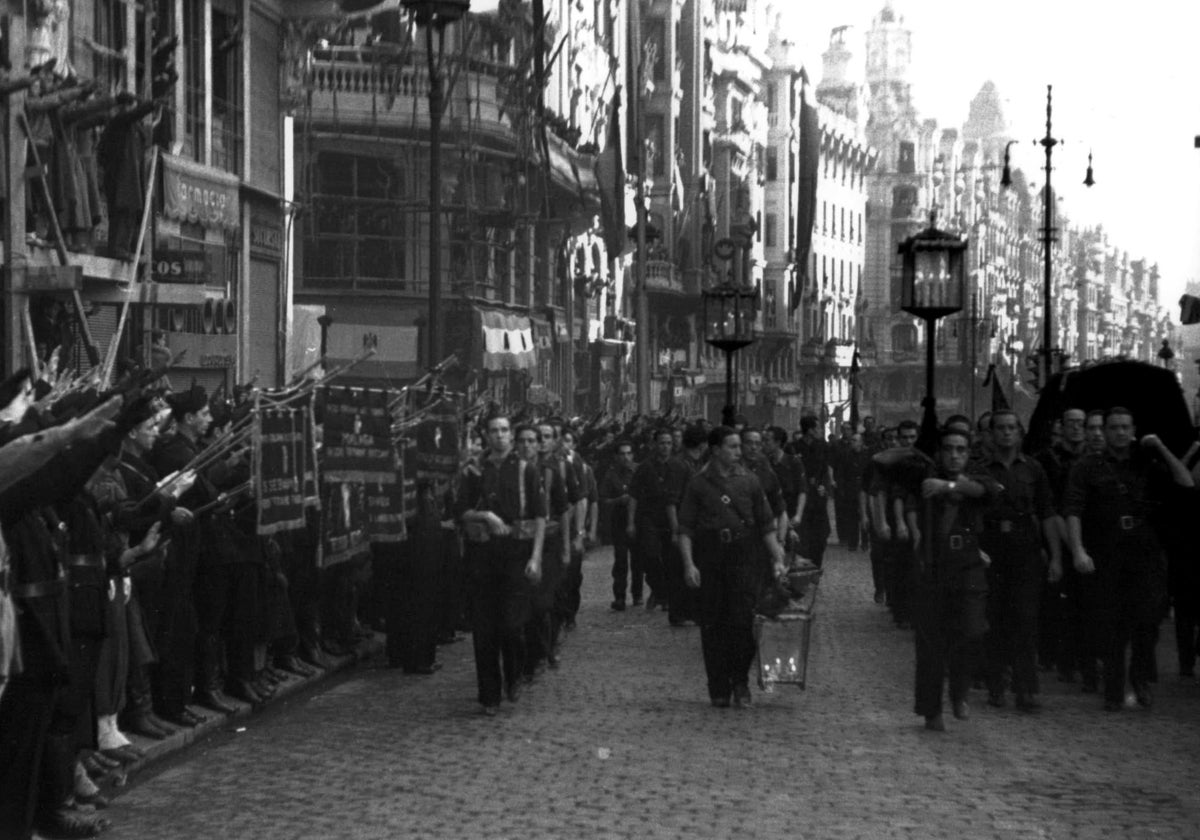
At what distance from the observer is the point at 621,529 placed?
23.3 m

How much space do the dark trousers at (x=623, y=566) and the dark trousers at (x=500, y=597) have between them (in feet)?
26.5

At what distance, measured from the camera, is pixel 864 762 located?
11.9 metres

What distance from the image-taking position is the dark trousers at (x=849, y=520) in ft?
114

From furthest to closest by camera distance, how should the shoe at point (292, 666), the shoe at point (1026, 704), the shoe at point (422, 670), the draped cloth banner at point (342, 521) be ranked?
the shoe at point (422, 670), the shoe at point (292, 666), the draped cloth banner at point (342, 521), the shoe at point (1026, 704)

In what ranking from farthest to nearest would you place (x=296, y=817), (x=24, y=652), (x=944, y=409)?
(x=944, y=409)
(x=296, y=817)
(x=24, y=652)

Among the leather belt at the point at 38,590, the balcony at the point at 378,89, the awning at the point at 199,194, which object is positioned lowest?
the leather belt at the point at 38,590

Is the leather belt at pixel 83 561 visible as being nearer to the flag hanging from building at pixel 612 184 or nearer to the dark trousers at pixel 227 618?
the dark trousers at pixel 227 618

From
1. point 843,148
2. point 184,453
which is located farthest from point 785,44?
point 184,453

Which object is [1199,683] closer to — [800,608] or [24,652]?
[800,608]

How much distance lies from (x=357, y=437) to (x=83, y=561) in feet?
18.4

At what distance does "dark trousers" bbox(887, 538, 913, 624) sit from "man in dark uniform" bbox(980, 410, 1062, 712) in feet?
15.2

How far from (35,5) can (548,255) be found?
99.5 ft

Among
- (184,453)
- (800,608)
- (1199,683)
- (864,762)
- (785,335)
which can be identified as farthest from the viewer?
(785,335)

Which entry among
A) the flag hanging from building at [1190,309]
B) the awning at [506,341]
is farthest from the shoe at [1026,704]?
the awning at [506,341]
